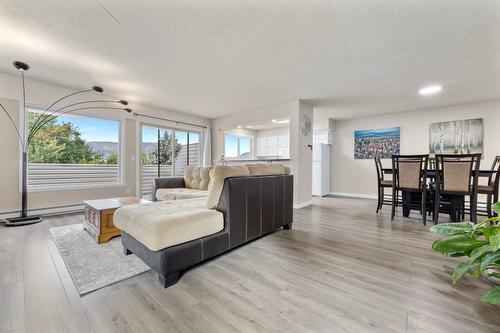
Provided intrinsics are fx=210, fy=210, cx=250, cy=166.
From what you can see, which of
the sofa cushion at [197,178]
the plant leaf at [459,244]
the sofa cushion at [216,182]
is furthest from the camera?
the sofa cushion at [197,178]

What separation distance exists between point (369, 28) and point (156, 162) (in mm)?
4874

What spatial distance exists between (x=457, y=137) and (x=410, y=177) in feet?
8.53

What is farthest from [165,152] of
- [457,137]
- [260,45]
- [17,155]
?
[457,137]

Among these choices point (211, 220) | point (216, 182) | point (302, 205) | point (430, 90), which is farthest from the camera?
point (302, 205)

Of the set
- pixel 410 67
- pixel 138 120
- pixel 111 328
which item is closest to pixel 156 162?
pixel 138 120

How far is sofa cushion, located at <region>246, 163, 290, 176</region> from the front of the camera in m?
2.32

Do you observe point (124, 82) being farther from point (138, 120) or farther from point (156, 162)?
point (156, 162)

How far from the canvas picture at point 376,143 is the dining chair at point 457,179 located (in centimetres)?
255

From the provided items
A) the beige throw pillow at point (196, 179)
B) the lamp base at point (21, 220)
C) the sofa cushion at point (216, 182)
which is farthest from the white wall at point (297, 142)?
the lamp base at point (21, 220)

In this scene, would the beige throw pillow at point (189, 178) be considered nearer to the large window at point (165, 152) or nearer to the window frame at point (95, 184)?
the large window at point (165, 152)

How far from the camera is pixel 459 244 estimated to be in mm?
1481

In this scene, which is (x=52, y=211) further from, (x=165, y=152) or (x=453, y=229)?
(x=453, y=229)

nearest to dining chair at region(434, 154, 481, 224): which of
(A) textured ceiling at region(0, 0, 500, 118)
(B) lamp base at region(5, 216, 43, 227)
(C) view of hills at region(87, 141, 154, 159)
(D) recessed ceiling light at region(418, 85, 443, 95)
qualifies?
(A) textured ceiling at region(0, 0, 500, 118)

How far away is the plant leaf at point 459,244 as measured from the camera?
4.76 ft
